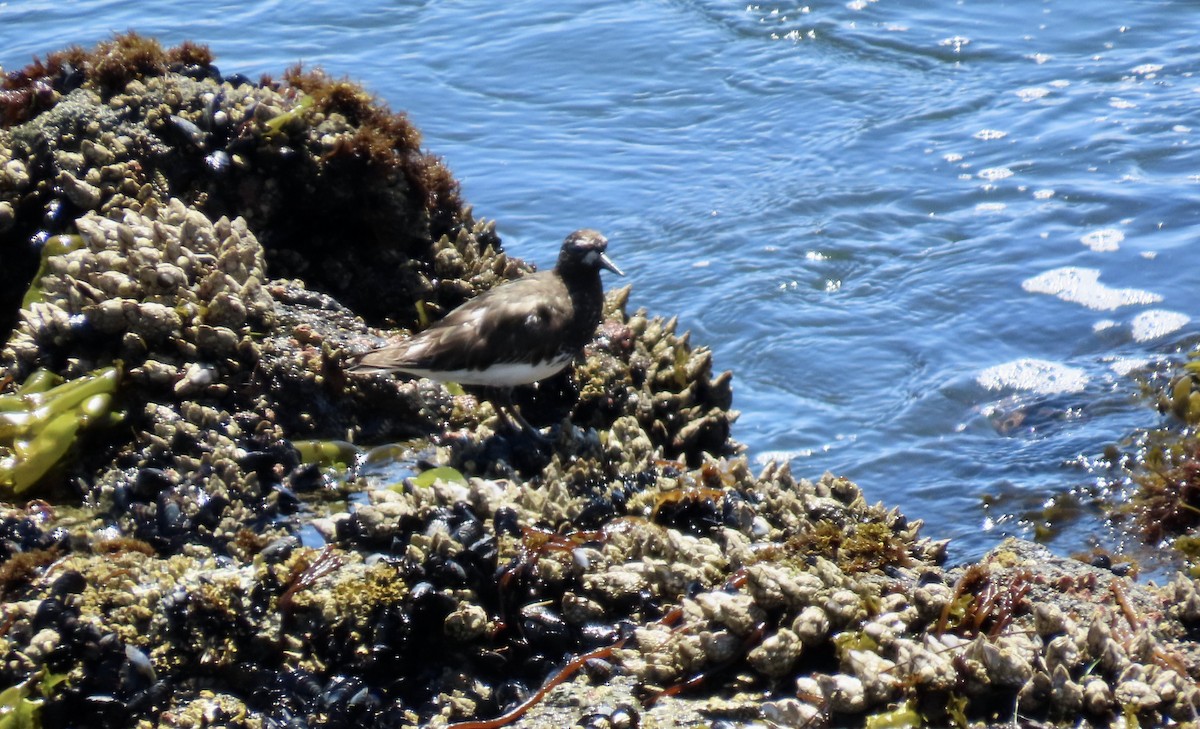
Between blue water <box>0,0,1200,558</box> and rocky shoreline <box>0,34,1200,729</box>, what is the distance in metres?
2.23

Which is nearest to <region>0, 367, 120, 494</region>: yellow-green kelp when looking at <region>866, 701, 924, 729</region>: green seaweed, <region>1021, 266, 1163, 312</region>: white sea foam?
<region>866, 701, 924, 729</region>: green seaweed

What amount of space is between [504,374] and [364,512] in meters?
1.45

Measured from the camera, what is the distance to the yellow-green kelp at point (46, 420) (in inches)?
158

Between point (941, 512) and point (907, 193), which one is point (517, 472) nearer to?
point (941, 512)

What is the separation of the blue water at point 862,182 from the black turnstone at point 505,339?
2169 millimetres

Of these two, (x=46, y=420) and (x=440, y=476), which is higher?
(x=46, y=420)

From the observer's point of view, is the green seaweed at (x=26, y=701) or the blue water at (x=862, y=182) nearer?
the green seaweed at (x=26, y=701)

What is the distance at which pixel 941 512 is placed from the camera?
606 centimetres

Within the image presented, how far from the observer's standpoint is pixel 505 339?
475 centimetres

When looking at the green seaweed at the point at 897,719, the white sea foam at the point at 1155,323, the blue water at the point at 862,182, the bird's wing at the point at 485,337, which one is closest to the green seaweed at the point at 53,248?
the bird's wing at the point at 485,337

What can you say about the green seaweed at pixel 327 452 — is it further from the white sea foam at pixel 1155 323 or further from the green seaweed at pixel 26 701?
the white sea foam at pixel 1155 323

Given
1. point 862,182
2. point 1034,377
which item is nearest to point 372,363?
point 1034,377

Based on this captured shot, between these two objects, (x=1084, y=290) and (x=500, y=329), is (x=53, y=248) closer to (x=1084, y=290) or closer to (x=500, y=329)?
(x=500, y=329)

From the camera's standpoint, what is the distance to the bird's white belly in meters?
4.70
